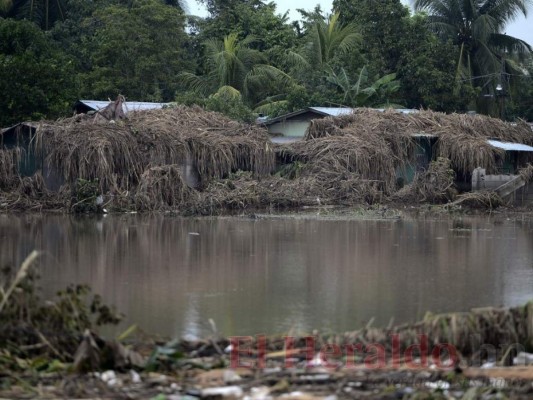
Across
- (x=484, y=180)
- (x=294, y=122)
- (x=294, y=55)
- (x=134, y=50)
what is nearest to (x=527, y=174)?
(x=484, y=180)

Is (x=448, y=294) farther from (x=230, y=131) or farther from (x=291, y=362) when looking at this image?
(x=230, y=131)

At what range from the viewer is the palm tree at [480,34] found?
42.7 metres

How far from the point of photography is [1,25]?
3056 centimetres

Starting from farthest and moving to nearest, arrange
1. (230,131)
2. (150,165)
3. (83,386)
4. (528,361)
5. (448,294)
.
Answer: (230,131)
(150,165)
(448,294)
(528,361)
(83,386)

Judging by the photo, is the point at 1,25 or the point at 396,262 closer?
the point at 396,262

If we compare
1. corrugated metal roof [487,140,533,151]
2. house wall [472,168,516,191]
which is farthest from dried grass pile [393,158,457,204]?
corrugated metal roof [487,140,533,151]

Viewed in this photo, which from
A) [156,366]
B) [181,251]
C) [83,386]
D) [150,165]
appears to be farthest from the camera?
[150,165]

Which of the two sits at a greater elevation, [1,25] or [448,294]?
[1,25]

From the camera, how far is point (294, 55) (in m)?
40.9

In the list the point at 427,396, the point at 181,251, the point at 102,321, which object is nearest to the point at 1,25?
the point at 181,251

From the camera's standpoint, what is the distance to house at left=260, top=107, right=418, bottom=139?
1350 inches

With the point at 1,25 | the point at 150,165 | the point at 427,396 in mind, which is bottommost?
the point at 427,396

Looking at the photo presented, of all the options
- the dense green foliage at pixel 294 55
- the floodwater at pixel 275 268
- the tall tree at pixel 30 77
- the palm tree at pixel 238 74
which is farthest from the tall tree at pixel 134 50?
the floodwater at pixel 275 268

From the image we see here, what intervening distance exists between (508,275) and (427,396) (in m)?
7.39
